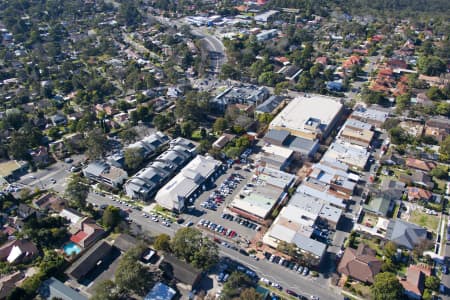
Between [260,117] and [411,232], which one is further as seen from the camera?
[260,117]

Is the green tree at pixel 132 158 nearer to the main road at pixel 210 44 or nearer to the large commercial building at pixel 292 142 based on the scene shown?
the large commercial building at pixel 292 142

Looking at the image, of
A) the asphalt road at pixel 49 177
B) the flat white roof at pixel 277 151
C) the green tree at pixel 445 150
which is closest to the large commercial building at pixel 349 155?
the flat white roof at pixel 277 151

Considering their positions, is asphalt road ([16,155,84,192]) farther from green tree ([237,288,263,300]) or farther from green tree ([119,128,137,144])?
green tree ([237,288,263,300])

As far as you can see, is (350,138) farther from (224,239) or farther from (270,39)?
(270,39)

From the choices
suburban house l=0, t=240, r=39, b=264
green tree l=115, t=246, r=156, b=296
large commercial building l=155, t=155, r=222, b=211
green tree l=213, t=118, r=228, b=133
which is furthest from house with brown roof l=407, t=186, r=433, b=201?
suburban house l=0, t=240, r=39, b=264

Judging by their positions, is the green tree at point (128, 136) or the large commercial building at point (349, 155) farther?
the green tree at point (128, 136)

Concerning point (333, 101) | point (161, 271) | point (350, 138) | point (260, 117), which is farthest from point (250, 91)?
point (161, 271)

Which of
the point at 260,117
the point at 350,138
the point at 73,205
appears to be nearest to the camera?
the point at 73,205

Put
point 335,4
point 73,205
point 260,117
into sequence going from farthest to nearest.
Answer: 1. point 335,4
2. point 260,117
3. point 73,205
